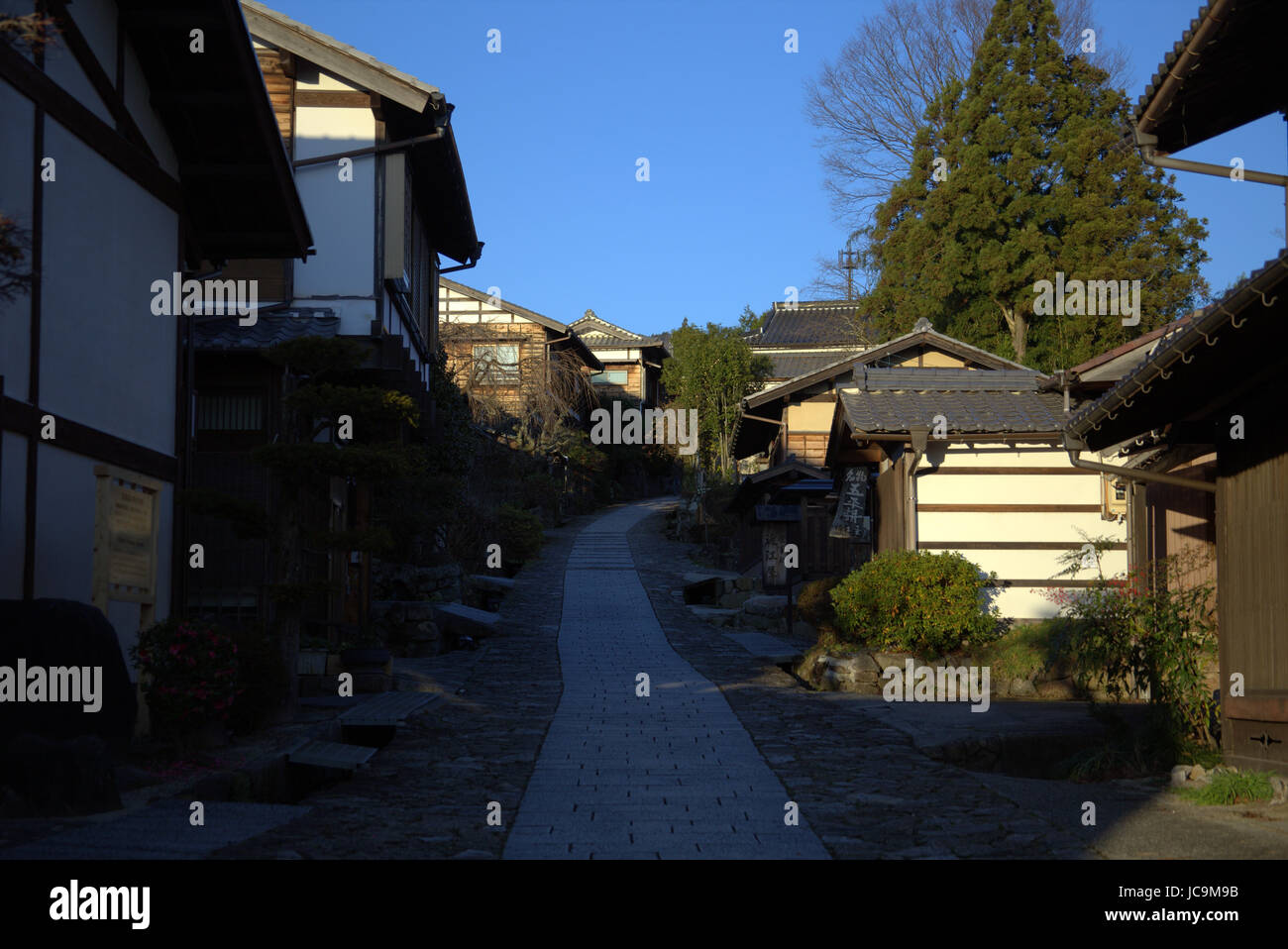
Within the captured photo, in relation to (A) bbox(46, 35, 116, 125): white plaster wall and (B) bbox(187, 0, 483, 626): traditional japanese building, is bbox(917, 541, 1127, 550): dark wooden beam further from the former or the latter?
(A) bbox(46, 35, 116, 125): white plaster wall

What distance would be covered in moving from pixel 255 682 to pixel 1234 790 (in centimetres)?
781

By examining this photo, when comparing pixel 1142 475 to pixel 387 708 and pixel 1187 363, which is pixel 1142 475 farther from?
pixel 387 708

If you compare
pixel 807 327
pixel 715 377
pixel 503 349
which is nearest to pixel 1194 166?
pixel 715 377

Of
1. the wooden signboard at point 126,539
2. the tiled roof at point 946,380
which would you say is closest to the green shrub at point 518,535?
the tiled roof at point 946,380

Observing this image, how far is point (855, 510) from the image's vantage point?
741 inches

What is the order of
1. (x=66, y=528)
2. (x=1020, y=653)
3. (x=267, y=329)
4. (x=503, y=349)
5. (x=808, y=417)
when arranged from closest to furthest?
(x=66, y=528), (x=1020, y=653), (x=267, y=329), (x=808, y=417), (x=503, y=349)

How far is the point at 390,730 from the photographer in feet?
37.4

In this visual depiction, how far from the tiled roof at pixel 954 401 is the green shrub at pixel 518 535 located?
603 inches

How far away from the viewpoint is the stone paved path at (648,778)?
699 cm

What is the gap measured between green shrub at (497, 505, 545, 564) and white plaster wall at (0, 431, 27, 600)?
2197cm

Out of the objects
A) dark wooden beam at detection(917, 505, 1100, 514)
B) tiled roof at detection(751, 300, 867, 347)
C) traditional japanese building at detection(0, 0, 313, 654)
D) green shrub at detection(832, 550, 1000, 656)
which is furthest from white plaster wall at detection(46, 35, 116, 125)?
tiled roof at detection(751, 300, 867, 347)

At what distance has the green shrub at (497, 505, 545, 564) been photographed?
30766mm

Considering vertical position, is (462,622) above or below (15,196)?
below
